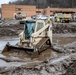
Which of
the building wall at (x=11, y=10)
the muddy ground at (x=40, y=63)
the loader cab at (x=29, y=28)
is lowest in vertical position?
the building wall at (x=11, y=10)

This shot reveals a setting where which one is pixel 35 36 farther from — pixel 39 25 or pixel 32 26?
pixel 39 25

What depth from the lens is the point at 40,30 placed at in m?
17.0

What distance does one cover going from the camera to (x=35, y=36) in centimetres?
1641

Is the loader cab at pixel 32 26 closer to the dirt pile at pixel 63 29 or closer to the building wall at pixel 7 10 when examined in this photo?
the dirt pile at pixel 63 29

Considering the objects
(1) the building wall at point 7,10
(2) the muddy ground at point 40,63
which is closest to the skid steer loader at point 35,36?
(2) the muddy ground at point 40,63

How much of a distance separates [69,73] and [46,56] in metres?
6.70

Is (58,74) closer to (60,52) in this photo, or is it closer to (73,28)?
(60,52)

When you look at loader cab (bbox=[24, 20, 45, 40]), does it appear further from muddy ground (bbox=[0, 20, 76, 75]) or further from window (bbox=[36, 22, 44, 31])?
muddy ground (bbox=[0, 20, 76, 75])

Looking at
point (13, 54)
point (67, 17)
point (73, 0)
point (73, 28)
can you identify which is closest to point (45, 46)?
point (13, 54)

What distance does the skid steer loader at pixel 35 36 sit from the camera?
53.8 feet

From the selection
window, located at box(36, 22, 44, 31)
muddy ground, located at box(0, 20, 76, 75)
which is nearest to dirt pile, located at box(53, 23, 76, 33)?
muddy ground, located at box(0, 20, 76, 75)

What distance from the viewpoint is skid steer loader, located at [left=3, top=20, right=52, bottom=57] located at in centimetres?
1639

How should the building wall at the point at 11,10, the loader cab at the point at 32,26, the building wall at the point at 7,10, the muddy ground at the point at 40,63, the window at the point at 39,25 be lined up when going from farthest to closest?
1. the building wall at the point at 11,10
2. the building wall at the point at 7,10
3. the window at the point at 39,25
4. the loader cab at the point at 32,26
5. the muddy ground at the point at 40,63

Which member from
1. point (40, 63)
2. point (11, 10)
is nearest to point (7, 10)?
point (11, 10)
